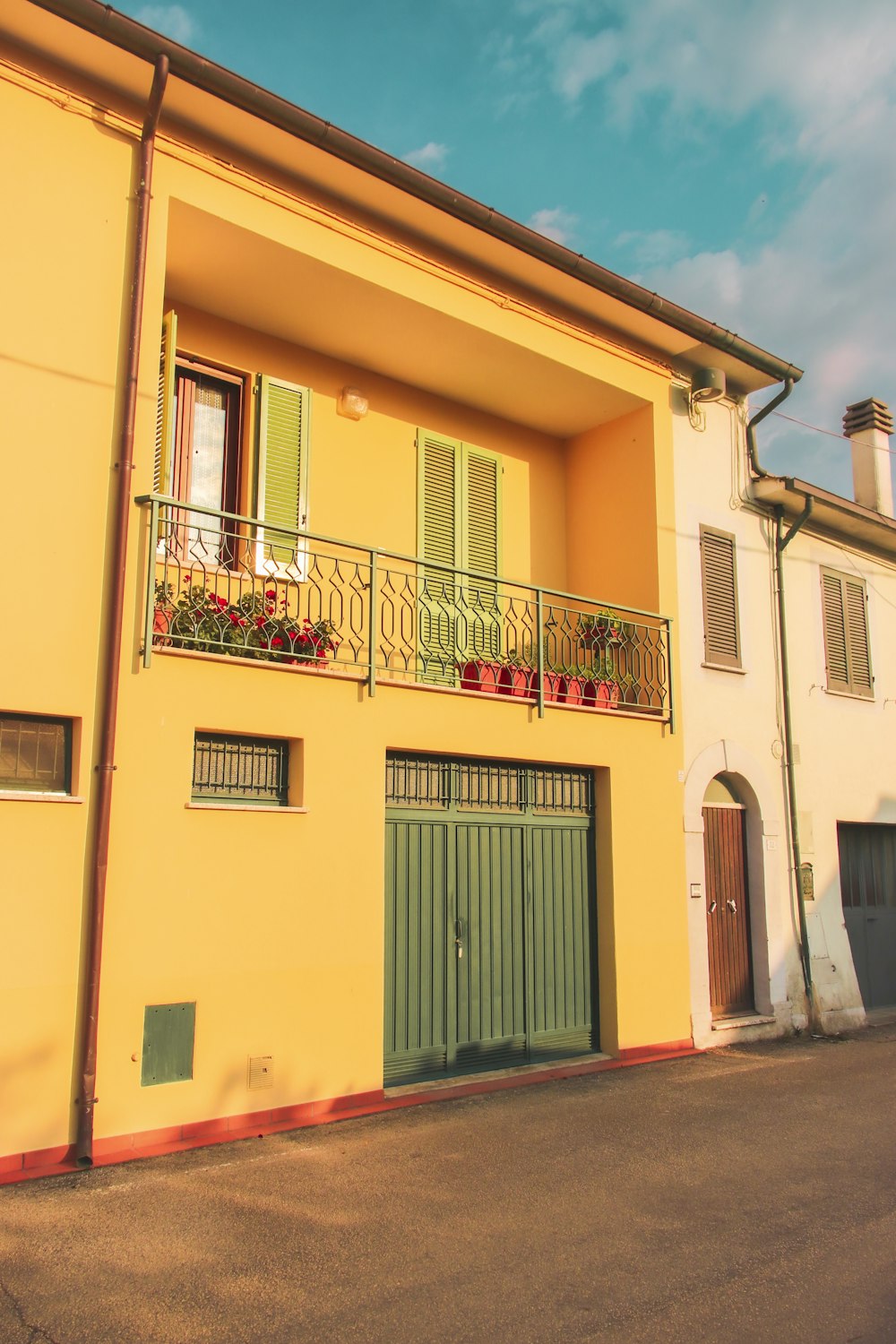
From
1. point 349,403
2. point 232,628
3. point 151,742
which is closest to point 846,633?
point 349,403

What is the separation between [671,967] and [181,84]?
325 inches

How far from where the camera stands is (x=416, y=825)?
851 cm

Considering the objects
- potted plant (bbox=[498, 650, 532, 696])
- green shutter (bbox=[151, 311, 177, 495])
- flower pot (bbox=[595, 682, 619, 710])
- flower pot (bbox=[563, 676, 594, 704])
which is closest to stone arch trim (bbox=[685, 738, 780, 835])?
flower pot (bbox=[595, 682, 619, 710])

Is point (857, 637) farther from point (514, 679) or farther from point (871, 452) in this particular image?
point (514, 679)

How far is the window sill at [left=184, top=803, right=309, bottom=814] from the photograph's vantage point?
Answer: 7031 mm

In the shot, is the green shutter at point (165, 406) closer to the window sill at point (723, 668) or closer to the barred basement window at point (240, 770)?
the barred basement window at point (240, 770)

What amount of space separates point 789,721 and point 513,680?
13.2 feet

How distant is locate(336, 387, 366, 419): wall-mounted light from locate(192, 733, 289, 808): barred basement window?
3620 millimetres

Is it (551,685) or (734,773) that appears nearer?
(551,685)

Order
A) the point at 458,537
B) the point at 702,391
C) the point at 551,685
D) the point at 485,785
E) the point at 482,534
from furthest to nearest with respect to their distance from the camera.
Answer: the point at 702,391 < the point at 482,534 < the point at 458,537 < the point at 551,685 < the point at 485,785

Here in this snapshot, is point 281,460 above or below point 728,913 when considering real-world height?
above

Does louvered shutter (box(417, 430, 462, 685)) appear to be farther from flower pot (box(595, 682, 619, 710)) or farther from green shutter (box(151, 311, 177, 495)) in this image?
green shutter (box(151, 311, 177, 495))

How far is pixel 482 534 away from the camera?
10766 mm

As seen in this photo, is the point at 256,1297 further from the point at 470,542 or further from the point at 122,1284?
the point at 470,542
